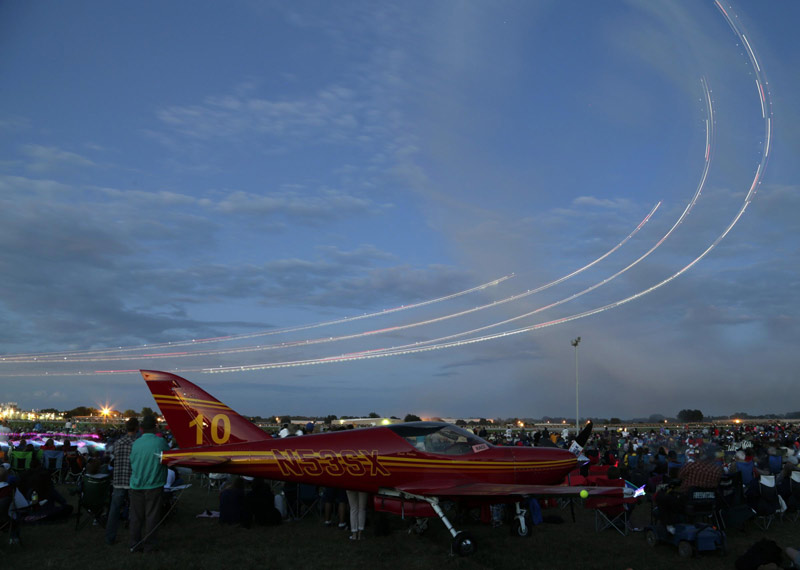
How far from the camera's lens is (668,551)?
959cm

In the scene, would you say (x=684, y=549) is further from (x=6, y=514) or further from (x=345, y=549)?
(x=6, y=514)

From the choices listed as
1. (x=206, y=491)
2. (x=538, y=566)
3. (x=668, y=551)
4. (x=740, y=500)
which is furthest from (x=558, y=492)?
(x=206, y=491)

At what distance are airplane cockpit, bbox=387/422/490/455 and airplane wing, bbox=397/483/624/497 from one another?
0.64 metres

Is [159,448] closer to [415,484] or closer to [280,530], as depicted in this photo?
[280,530]

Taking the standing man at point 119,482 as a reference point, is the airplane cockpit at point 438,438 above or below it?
above

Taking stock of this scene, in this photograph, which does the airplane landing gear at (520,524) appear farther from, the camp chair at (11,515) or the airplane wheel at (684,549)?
the camp chair at (11,515)

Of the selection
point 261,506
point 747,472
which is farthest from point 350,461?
point 747,472

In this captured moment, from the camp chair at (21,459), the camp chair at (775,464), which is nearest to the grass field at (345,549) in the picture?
the camp chair at (775,464)

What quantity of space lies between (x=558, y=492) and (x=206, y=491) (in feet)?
39.1

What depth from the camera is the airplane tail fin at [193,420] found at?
11.2 metres

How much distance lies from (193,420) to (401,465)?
4.27 metres

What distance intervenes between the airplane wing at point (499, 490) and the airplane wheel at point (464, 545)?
2.19 ft

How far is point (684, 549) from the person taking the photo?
921 cm

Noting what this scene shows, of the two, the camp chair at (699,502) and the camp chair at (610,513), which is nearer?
the camp chair at (699,502)
